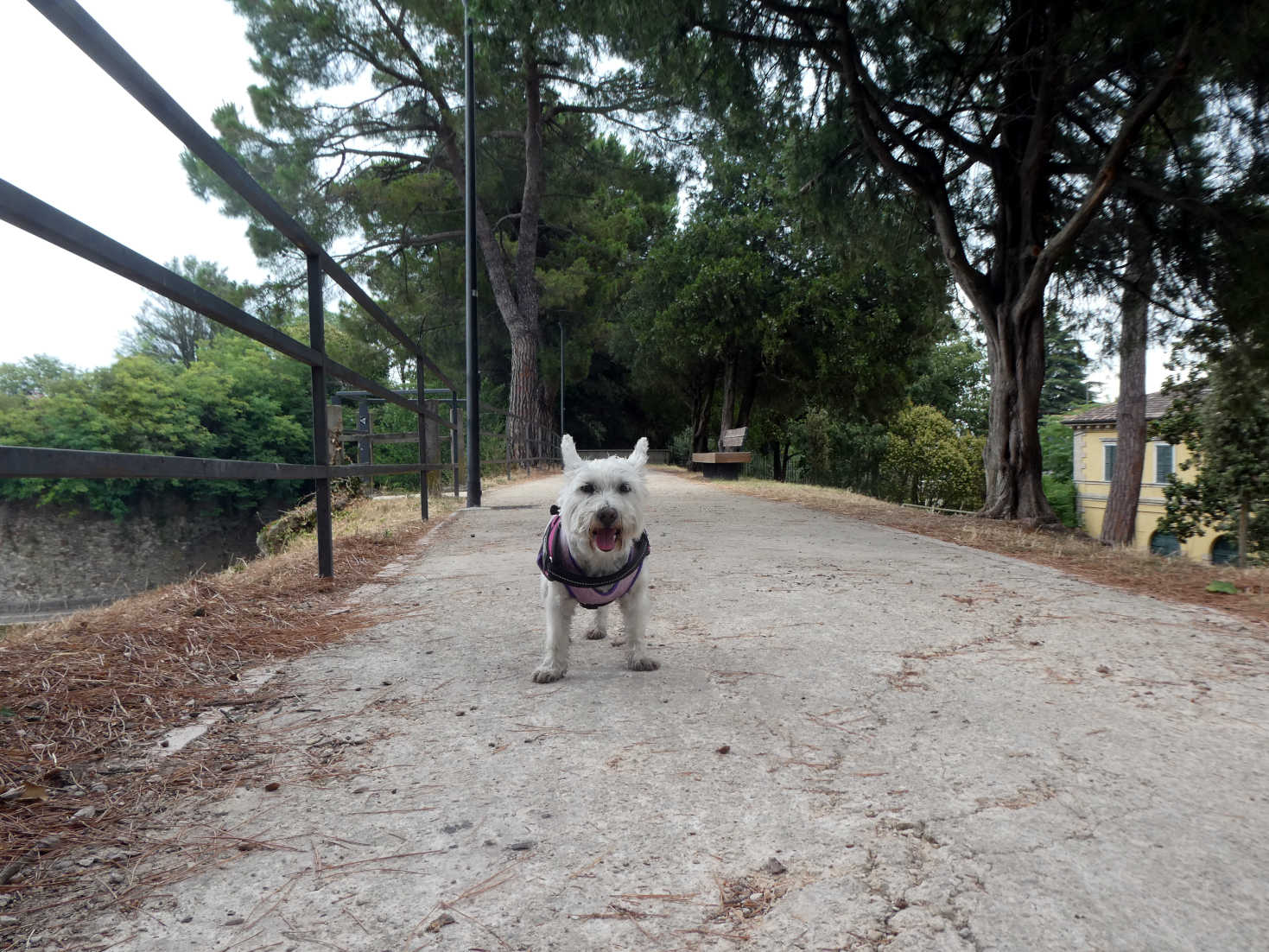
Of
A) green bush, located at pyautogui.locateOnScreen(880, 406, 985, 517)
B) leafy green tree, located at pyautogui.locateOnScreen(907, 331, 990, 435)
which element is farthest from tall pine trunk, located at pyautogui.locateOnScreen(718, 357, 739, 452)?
leafy green tree, located at pyautogui.locateOnScreen(907, 331, 990, 435)

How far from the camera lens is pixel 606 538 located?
290 cm

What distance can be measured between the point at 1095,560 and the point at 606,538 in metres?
4.91

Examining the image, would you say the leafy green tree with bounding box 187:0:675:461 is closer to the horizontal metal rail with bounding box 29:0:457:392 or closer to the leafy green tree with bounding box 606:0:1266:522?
the leafy green tree with bounding box 606:0:1266:522

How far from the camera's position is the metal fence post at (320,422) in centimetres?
454

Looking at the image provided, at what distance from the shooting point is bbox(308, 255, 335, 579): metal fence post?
454 centimetres

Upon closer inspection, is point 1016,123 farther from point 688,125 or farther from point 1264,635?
point 688,125

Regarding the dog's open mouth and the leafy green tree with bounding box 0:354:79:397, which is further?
the leafy green tree with bounding box 0:354:79:397

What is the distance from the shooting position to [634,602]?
303cm

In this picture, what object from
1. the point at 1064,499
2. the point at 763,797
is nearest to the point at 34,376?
the point at 763,797

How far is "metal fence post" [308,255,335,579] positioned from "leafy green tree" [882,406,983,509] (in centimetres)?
3114

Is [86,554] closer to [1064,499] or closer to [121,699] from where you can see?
[121,699]

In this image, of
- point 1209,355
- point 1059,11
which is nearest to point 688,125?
point 1059,11

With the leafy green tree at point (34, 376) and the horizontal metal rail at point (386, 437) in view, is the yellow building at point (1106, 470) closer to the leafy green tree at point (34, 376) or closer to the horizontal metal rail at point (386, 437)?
the horizontal metal rail at point (386, 437)

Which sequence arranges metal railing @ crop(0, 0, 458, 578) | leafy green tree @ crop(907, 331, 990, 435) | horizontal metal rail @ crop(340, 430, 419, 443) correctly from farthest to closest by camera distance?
leafy green tree @ crop(907, 331, 990, 435) < horizontal metal rail @ crop(340, 430, 419, 443) < metal railing @ crop(0, 0, 458, 578)
